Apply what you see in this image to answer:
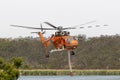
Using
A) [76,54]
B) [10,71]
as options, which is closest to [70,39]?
[10,71]

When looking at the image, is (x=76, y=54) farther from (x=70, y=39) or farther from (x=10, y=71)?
(x=10, y=71)

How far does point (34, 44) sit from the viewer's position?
187500mm

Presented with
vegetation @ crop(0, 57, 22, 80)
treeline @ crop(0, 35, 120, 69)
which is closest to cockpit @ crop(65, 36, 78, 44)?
vegetation @ crop(0, 57, 22, 80)

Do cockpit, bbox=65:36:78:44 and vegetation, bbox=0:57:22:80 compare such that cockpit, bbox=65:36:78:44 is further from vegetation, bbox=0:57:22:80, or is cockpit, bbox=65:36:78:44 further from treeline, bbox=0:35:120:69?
treeline, bbox=0:35:120:69

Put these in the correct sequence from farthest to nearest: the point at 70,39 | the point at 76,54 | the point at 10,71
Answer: the point at 76,54 → the point at 70,39 → the point at 10,71

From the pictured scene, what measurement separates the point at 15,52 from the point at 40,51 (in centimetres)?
753

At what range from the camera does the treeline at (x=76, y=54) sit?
156m

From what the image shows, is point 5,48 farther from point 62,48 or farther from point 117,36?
point 62,48

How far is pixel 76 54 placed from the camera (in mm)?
168750

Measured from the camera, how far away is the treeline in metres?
156

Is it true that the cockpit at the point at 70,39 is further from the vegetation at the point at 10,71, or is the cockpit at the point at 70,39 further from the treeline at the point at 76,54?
the treeline at the point at 76,54

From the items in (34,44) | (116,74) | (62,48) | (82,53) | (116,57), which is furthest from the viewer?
(34,44)

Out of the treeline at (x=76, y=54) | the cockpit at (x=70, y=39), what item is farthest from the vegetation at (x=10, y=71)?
the treeline at (x=76, y=54)

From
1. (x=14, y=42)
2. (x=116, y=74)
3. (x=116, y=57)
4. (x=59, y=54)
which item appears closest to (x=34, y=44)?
A: (x=14, y=42)
